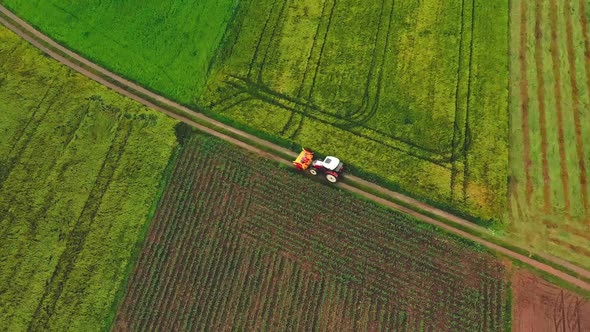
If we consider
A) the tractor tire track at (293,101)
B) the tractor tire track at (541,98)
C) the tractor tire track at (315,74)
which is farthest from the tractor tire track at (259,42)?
the tractor tire track at (541,98)

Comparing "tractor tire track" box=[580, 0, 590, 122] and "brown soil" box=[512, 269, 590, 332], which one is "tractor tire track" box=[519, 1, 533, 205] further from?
"brown soil" box=[512, 269, 590, 332]

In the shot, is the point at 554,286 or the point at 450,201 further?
the point at 450,201

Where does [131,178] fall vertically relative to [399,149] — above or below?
below

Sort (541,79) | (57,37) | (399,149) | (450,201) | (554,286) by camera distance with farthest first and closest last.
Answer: (57,37), (541,79), (399,149), (450,201), (554,286)

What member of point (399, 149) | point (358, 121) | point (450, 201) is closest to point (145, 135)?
point (358, 121)

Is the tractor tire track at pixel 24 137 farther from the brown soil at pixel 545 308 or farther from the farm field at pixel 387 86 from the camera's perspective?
the brown soil at pixel 545 308

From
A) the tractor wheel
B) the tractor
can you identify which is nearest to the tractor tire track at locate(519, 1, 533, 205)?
the tractor

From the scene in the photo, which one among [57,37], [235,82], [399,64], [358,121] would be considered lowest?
[57,37]

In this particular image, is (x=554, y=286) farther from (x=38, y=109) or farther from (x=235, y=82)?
(x=38, y=109)
